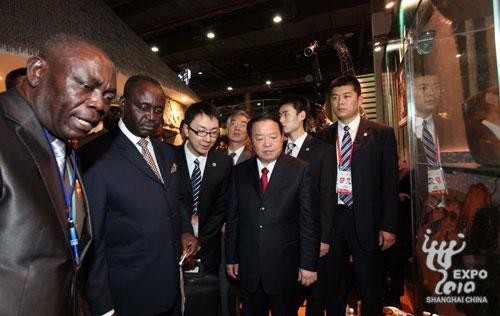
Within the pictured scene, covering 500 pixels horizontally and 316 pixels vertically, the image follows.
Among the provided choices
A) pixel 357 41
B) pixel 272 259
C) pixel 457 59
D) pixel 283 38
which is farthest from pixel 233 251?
pixel 357 41

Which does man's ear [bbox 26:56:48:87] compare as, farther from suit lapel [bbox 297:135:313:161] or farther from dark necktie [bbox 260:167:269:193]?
suit lapel [bbox 297:135:313:161]

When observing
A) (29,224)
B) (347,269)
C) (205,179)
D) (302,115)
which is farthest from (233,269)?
(29,224)

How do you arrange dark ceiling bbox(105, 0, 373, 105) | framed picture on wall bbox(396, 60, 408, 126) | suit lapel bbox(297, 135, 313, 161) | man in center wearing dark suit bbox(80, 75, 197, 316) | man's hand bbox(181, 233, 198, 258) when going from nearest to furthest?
man in center wearing dark suit bbox(80, 75, 197, 316) → man's hand bbox(181, 233, 198, 258) → suit lapel bbox(297, 135, 313, 161) → framed picture on wall bbox(396, 60, 408, 126) → dark ceiling bbox(105, 0, 373, 105)

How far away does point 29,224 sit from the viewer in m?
0.78

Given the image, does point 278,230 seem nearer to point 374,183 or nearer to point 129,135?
point 374,183

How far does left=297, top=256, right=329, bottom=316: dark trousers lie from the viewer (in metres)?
2.39

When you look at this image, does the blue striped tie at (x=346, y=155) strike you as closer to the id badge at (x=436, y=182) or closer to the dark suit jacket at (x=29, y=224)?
the id badge at (x=436, y=182)

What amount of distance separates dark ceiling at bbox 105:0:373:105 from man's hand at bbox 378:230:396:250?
5.85 m

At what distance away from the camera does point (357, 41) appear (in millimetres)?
10539

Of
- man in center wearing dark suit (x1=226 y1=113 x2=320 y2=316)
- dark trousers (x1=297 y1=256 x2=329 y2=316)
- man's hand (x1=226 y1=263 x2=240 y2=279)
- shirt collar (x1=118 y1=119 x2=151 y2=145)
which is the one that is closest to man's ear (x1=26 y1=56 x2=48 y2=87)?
shirt collar (x1=118 y1=119 x2=151 y2=145)

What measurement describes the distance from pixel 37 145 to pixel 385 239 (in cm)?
222

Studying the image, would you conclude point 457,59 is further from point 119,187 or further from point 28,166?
point 28,166

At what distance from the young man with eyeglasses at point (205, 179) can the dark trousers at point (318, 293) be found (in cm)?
75

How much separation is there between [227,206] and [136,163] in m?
0.94
